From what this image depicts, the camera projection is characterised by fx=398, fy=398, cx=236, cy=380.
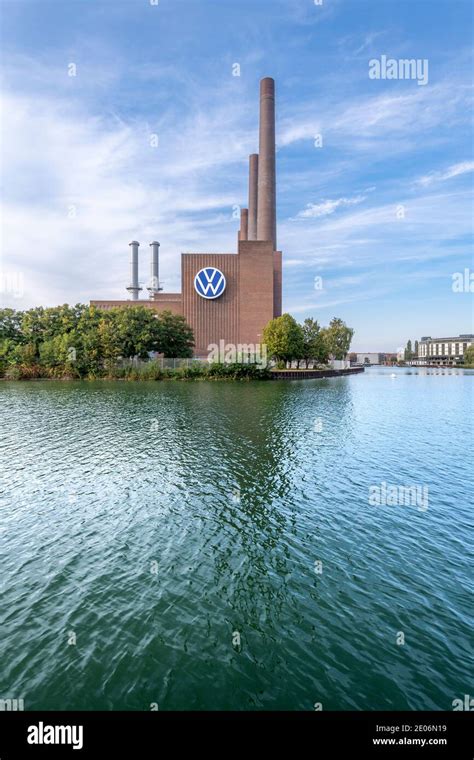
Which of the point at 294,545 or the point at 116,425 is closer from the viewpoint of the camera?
the point at 294,545

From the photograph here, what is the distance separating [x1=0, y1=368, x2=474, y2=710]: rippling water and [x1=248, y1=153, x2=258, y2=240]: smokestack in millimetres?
89206

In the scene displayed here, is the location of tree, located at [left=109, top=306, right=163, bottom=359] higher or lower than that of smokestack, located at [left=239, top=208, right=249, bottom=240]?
lower

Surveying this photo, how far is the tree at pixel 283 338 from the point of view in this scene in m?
75.1

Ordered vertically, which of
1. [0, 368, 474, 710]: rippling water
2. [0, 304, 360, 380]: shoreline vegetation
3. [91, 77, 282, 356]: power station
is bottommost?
[0, 368, 474, 710]: rippling water

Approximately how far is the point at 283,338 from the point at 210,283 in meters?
22.9

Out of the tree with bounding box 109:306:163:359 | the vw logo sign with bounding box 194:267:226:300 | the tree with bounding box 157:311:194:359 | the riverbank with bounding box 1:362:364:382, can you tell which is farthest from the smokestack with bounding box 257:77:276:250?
the riverbank with bounding box 1:362:364:382

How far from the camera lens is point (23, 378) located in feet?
220

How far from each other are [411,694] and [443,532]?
20.8ft

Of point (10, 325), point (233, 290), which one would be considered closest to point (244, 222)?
point (233, 290)

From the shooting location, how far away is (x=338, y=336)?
118 m

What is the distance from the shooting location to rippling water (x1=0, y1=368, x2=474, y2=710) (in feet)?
19.9

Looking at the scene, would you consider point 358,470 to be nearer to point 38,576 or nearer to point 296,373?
point 38,576

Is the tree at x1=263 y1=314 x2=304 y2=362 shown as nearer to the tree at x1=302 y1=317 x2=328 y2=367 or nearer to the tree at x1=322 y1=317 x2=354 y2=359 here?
the tree at x1=302 y1=317 x2=328 y2=367
